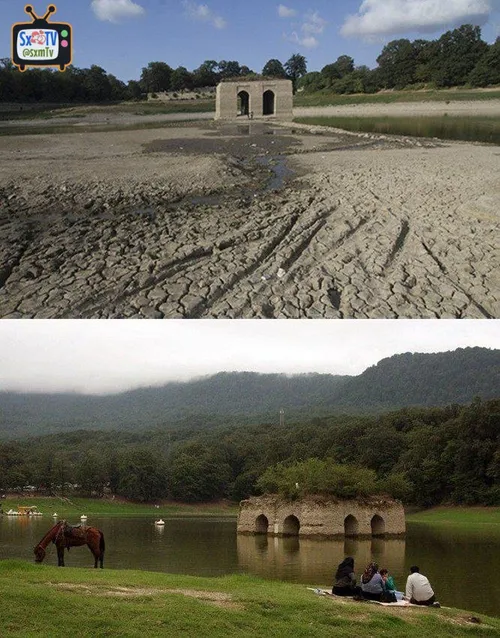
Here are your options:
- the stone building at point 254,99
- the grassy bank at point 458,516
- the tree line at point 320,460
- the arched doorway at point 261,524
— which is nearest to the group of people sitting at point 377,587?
the arched doorway at point 261,524

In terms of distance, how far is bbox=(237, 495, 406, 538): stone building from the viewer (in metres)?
24.9

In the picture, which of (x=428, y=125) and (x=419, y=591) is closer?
(x=419, y=591)

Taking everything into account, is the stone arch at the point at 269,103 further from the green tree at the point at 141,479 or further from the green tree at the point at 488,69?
the green tree at the point at 141,479

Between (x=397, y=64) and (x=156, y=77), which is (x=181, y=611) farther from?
(x=397, y=64)

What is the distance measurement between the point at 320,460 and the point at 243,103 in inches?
581

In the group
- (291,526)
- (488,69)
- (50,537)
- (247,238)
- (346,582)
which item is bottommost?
(291,526)

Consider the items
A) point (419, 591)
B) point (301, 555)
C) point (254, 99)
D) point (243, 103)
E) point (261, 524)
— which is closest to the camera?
point (419, 591)

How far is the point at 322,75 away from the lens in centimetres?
3544

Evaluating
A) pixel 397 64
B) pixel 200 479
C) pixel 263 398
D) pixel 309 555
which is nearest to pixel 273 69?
pixel 397 64

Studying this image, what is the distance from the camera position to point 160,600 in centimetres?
726

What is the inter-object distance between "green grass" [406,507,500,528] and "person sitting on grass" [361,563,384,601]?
79.9 feet

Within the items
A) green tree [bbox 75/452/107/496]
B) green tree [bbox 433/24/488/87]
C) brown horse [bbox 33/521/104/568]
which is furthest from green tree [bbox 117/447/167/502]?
brown horse [bbox 33/521/104/568]

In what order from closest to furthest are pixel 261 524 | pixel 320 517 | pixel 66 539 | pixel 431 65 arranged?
pixel 66 539 → pixel 320 517 → pixel 261 524 → pixel 431 65

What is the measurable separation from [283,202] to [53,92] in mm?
18429
